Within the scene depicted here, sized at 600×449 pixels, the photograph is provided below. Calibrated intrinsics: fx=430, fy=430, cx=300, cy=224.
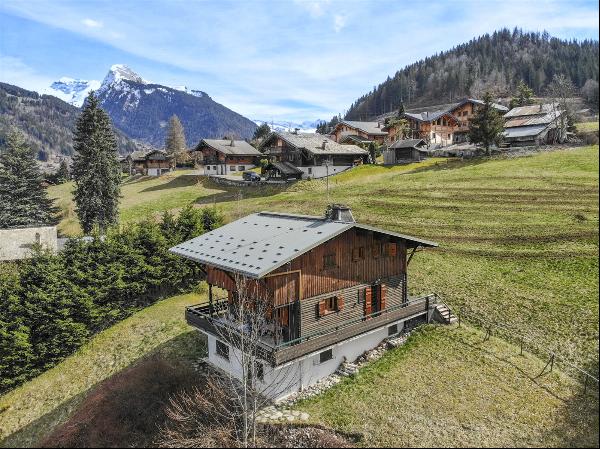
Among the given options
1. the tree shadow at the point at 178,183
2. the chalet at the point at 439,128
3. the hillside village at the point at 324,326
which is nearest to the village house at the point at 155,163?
the tree shadow at the point at 178,183

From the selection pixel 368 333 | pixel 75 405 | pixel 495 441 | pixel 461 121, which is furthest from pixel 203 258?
pixel 461 121

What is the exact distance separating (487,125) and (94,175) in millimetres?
54853

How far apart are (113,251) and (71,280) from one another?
398cm

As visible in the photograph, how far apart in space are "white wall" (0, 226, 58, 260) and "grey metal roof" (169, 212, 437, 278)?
84.0 ft

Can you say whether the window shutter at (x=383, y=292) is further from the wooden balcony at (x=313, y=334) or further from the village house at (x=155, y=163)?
the village house at (x=155, y=163)

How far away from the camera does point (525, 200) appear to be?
4359 cm

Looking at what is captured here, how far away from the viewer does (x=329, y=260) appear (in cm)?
2414

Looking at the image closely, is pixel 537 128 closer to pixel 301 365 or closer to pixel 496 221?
pixel 496 221

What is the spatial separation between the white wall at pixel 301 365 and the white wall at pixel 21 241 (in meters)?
28.1

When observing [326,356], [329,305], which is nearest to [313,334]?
Result: [326,356]

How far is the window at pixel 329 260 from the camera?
23.9 meters

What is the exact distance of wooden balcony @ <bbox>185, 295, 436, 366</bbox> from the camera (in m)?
21.0

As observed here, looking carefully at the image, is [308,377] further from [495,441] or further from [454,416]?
[495,441]

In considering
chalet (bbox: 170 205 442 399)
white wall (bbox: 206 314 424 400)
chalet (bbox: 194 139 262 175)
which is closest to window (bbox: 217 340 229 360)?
chalet (bbox: 170 205 442 399)
